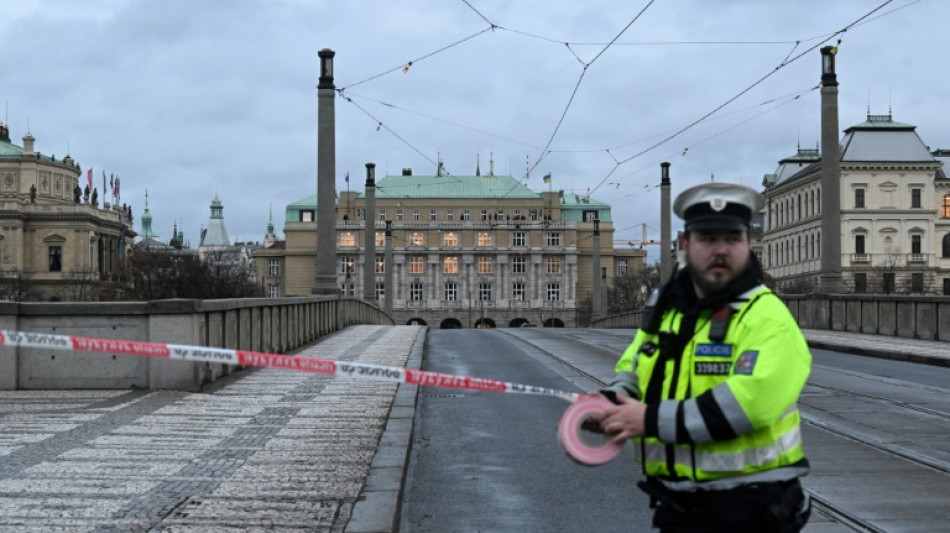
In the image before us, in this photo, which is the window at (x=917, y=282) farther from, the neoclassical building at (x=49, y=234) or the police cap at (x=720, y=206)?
the police cap at (x=720, y=206)

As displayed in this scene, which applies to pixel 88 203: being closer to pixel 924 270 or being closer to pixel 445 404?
pixel 924 270

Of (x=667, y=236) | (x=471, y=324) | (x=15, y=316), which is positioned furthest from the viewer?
(x=471, y=324)

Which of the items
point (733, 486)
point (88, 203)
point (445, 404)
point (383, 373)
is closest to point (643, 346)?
point (733, 486)

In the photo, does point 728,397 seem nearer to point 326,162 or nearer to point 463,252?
point 326,162

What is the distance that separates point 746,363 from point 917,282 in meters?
102

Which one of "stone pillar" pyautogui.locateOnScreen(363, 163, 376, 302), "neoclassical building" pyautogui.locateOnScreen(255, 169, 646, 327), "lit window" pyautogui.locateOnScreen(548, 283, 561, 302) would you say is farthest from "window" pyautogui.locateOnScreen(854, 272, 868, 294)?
"lit window" pyautogui.locateOnScreen(548, 283, 561, 302)

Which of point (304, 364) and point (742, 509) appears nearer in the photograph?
point (742, 509)

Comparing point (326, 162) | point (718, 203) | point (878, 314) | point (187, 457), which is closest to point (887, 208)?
point (878, 314)

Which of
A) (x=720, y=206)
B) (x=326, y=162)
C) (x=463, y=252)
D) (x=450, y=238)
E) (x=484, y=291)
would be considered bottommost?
A: (x=484, y=291)

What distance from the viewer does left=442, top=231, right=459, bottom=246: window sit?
149625 mm

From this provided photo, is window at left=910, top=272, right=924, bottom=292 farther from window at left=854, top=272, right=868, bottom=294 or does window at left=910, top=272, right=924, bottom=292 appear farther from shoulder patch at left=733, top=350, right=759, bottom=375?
shoulder patch at left=733, top=350, right=759, bottom=375

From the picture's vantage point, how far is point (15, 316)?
14.2m

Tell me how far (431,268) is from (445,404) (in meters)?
136

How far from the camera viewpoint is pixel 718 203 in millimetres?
3832
